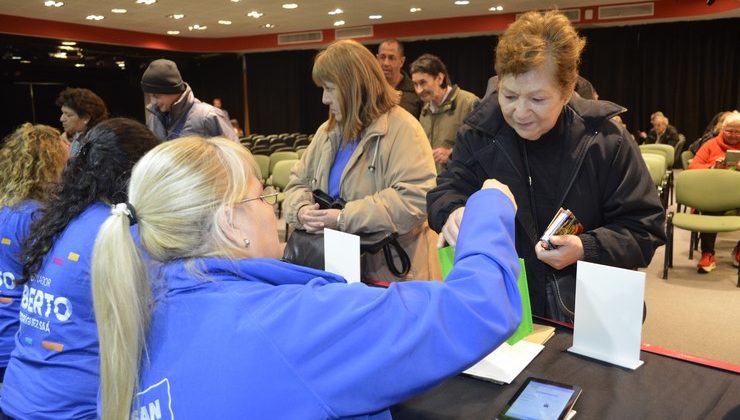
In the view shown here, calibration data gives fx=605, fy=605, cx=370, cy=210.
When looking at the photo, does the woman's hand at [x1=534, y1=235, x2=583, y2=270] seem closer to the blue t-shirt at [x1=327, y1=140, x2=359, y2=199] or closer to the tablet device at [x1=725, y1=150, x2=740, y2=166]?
the blue t-shirt at [x1=327, y1=140, x2=359, y2=199]

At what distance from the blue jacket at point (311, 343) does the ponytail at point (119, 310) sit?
0.02 m

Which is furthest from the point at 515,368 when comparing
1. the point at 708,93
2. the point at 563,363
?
the point at 708,93

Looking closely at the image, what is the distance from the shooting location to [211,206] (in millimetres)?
983

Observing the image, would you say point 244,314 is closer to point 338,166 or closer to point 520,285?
point 520,285

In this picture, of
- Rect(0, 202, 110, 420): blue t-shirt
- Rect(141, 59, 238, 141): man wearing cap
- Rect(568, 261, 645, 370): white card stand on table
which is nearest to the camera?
Rect(568, 261, 645, 370): white card stand on table

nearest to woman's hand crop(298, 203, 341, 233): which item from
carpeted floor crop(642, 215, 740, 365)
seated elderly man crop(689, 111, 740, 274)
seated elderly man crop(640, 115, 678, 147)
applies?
carpeted floor crop(642, 215, 740, 365)

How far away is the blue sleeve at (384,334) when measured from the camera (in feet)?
2.76

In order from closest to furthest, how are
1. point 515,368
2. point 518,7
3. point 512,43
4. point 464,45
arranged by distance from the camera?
point 515,368
point 512,43
point 518,7
point 464,45

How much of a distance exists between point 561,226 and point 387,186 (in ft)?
3.11

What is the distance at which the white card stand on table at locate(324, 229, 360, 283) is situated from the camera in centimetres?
165

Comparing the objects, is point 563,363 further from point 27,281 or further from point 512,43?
point 27,281

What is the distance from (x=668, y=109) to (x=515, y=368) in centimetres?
1285

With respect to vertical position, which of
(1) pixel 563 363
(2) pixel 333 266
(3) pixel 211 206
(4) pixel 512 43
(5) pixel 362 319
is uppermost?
(4) pixel 512 43

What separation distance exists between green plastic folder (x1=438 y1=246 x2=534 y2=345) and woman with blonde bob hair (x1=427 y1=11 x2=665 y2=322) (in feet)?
0.12
